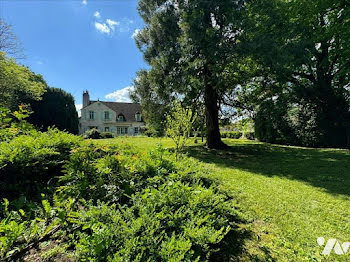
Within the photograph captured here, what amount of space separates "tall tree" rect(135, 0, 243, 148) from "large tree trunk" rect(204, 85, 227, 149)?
9 cm

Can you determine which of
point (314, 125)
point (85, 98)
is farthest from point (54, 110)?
point (314, 125)

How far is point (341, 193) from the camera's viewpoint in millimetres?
3812

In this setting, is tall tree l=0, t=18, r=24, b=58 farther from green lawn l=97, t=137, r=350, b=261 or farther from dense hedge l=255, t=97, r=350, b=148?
dense hedge l=255, t=97, r=350, b=148

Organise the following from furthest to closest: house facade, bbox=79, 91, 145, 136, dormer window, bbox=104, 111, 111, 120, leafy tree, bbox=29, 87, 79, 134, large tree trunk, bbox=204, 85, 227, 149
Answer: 1. dormer window, bbox=104, 111, 111, 120
2. house facade, bbox=79, 91, 145, 136
3. leafy tree, bbox=29, 87, 79, 134
4. large tree trunk, bbox=204, 85, 227, 149

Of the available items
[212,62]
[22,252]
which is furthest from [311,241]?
[212,62]

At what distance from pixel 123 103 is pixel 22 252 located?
3428 centimetres

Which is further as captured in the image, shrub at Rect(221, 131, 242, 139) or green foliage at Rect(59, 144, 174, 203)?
shrub at Rect(221, 131, 242, 139)

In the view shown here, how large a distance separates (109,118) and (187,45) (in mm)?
25967

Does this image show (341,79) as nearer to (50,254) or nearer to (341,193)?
(341,193)

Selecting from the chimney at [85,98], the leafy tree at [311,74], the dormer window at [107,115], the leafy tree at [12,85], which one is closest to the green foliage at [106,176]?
the leafy tree at [311,74]

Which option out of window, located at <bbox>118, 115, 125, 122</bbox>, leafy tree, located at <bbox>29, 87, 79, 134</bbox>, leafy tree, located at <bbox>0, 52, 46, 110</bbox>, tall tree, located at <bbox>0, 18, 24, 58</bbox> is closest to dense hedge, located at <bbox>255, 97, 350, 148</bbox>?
leafy tree, located at <bbox>0, 52, 46, 110</bbox>

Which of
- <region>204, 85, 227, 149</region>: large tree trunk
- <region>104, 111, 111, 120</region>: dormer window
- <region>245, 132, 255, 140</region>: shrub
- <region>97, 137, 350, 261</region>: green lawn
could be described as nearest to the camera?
<region>97, 137, 350, 261</region>: green lawn

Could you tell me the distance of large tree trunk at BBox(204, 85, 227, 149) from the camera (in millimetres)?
10070

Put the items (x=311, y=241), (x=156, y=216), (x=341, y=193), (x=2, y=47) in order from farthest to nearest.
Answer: (x=2, y=47)
(x=341, y=193)
(x=311, y=241)
(x=156, y=216)
